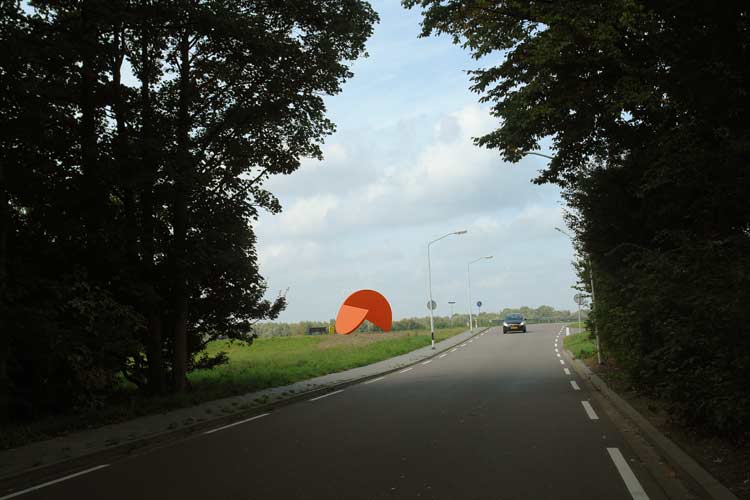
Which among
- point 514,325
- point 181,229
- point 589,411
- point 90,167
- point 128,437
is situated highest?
point 90,167

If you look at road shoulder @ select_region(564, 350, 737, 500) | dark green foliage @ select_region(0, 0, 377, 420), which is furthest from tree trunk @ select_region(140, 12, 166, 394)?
road shoulder @ select_region(564, 350, 737, 500)

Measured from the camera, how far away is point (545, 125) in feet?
47.6

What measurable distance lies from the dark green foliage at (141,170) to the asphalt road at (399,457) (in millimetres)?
3618

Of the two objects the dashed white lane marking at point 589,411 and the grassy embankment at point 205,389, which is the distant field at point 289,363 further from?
the dashed white lane marking at point 589,411

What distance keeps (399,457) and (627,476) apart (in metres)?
2.65

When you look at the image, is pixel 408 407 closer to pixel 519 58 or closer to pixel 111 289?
pixel 111 289

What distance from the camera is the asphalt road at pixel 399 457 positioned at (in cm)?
629

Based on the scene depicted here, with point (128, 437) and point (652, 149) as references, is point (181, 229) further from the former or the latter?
point (652, 149)

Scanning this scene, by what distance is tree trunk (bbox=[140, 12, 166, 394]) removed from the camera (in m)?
13.0

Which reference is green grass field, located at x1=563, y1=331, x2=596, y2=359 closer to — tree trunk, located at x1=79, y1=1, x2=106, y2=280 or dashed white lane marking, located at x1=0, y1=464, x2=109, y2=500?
tree trunk, located at x1=79, y1=1, x2=106, y2=280

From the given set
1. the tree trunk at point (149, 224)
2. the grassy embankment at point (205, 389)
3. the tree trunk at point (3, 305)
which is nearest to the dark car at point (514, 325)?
the grassy embankment at point (205, 389)

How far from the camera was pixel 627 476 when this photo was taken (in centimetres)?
657

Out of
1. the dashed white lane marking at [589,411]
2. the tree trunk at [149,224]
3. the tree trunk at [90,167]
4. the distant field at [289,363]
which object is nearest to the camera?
the dashed white lane marking at [589,411]

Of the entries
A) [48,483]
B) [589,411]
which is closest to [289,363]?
[589,411]
